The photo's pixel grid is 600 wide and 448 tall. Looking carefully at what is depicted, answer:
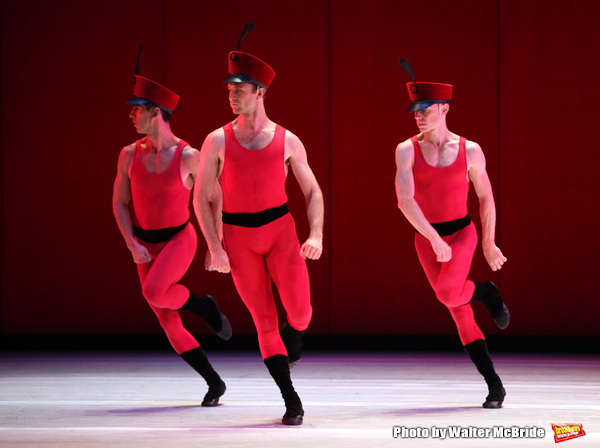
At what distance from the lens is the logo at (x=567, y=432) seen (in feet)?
10.9

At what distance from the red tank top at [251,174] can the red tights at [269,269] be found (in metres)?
0.11

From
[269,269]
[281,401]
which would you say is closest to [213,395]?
[281,401]

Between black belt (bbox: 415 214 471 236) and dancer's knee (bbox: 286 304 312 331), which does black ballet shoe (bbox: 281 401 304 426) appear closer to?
dancer's knee (bbox: 286 304 312 331)

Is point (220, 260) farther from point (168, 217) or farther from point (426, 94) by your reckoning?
point (426, 94)

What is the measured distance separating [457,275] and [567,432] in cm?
90

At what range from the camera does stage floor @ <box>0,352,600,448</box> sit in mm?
3406

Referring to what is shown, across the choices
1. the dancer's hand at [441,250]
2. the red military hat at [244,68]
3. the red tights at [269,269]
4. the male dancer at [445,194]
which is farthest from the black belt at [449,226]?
the red military hat at [244,68]

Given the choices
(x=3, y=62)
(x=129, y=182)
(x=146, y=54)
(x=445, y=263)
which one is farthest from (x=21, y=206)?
(x=445, y=263)

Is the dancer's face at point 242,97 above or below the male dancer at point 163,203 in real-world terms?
above

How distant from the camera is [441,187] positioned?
4.00 meters

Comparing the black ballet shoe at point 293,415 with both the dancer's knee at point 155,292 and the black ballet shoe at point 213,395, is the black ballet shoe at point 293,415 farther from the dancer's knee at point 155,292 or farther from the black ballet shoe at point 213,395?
the dancer's knee at point 155,292

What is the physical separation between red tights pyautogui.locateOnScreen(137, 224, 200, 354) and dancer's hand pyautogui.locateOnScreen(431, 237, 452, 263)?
1307mm

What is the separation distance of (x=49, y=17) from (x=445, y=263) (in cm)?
450

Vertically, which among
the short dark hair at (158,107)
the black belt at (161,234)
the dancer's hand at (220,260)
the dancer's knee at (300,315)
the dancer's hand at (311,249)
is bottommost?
the dancer's knee at (300,315)
